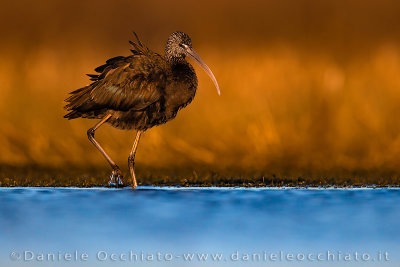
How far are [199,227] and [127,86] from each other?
3804mm

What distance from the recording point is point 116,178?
11992 mm

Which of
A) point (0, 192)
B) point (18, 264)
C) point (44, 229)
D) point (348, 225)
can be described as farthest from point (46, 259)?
point (0, 192)

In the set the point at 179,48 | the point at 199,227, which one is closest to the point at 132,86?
the point at 179,48

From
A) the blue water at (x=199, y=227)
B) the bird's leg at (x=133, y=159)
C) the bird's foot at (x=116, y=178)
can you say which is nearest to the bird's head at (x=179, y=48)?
the bird's leg at (x=133, y=159)

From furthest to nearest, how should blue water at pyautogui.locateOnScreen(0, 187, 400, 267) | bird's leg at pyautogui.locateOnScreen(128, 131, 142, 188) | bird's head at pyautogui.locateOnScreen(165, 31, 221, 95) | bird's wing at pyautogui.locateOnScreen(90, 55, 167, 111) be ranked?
bird's head at pyautogui.locateOnScreen(165, 31, 221, 95) → bird's leg at pyautogui.locateOnScreen(128, 131, 142, 188) → bird's wing at pyautogui.locateOnScreen(90, 55, 167, 111) → blue water at pyautogui.locateOnScreen(0, 187, 400, 267)

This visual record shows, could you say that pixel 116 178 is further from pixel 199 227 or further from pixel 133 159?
pixel 199 227

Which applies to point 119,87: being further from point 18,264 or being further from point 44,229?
point 18,264

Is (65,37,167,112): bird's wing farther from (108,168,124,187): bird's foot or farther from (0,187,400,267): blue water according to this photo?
(0,187,400,267): blue water

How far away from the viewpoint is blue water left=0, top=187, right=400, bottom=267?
7027 millimetres

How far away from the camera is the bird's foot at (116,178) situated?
39.2 feet

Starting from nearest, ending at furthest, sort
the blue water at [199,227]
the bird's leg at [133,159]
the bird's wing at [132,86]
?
the blue water at [199,227] → the bird's wing at [132,86] → the bird's leg at [133,159]

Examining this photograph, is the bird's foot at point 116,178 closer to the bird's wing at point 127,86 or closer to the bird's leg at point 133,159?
the bird's leg at point 133,159

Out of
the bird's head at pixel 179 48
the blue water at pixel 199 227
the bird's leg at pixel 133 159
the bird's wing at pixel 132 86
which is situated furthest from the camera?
the bird's head at pixel 179 48

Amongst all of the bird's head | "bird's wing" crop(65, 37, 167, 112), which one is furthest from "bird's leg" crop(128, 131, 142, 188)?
the bird's head
